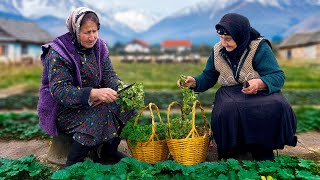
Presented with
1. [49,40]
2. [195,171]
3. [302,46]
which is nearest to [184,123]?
[195,171]

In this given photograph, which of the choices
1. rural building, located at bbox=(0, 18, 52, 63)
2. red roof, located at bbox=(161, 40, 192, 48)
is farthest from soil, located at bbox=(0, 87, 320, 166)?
red roof, located at bbox=(161, 40, 192, 48)

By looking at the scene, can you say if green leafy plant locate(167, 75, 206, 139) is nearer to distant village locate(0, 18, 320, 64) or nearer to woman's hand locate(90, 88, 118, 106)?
woman's hand locate(90, 88, 118, 106)

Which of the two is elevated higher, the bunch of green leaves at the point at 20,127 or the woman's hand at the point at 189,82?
the woman's hand at the point at 189,82

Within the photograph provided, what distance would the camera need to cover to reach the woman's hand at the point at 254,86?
12.0 ft

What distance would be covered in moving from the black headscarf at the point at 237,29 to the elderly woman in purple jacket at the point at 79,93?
44.4 inches

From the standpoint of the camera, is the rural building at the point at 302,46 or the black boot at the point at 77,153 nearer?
the black boot at the point at 77,153

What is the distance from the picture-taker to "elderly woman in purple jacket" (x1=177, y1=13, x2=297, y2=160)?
3709 millimetres

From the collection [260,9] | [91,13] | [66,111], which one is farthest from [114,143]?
[260,9]

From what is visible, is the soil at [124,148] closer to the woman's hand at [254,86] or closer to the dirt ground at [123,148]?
the dirt ground at [123,148]

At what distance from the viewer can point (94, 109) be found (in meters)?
3.71

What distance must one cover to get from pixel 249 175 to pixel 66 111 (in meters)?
1.71

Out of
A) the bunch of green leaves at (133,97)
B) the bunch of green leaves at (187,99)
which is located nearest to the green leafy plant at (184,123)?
the bunch of green leaves at (187,99)

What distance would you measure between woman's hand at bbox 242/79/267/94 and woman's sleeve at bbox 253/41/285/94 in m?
0.07

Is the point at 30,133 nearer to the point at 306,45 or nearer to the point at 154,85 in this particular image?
the point at 154,85
